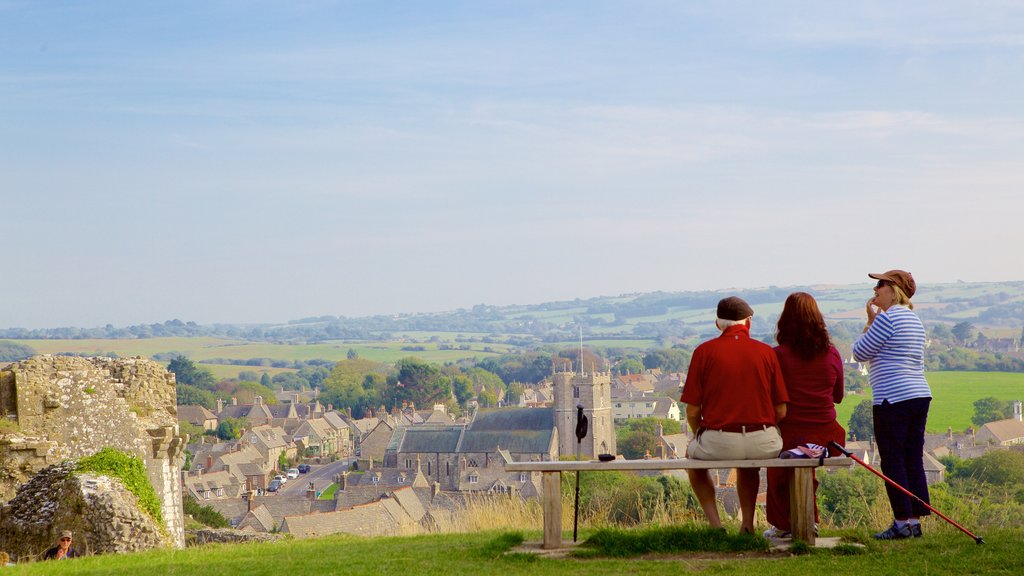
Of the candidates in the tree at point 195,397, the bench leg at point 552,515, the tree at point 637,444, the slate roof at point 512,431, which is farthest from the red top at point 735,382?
the tree at point 195,397

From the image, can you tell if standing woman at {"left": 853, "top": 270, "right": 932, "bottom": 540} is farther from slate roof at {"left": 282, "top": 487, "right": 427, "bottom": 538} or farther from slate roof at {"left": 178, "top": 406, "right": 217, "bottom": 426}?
slate roof at {"left": 178, "top": 406, "right": 217, "bottom": 426}

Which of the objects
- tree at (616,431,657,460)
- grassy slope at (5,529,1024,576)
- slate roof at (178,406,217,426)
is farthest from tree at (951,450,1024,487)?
slate roof at (178,406,217,426)

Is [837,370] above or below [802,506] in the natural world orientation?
above

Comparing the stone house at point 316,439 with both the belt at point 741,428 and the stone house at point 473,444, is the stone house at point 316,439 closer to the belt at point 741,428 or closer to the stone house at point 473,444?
the stone house at point 473,444

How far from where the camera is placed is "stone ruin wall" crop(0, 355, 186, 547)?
39.9ft

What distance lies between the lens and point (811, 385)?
8.01 meters

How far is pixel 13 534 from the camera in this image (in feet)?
36.4

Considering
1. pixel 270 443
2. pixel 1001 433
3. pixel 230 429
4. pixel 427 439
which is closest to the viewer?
pixel 1001 433

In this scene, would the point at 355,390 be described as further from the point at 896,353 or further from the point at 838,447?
the point at 838,447

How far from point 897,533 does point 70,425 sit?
30.0ft

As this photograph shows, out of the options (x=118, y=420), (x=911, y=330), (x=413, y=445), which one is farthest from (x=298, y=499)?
(x=911, y=330)

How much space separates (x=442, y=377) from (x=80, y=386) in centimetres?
16132

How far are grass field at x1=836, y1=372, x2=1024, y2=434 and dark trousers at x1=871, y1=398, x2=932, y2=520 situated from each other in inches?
3833

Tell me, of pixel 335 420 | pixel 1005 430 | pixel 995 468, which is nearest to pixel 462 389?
pixel 335 420
